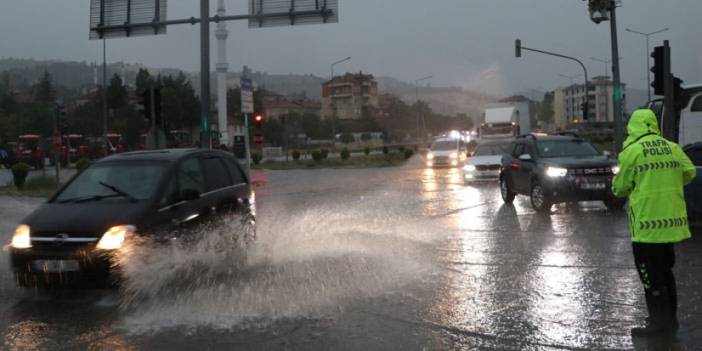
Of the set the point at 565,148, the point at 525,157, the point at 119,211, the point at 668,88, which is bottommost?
the point at 119,211

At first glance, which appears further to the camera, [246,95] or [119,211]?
[246,95]

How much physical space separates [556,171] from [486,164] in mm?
9800

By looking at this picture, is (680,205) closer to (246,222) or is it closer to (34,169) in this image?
(246,222)

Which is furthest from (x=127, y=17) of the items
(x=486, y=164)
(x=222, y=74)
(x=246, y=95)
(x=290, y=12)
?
(x=222, y=74)

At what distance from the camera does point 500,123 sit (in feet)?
127

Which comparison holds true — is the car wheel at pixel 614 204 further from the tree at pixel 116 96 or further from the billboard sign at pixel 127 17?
the tree at pixel 116 96

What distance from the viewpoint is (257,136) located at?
87.7ft

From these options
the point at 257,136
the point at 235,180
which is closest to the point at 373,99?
the point at 257,136

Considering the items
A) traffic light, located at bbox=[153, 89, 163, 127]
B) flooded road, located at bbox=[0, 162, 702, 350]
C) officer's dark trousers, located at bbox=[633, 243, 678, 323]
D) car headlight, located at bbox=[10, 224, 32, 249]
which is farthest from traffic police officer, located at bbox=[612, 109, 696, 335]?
traffic light, located at bbox=[153, 89, 163, 127]

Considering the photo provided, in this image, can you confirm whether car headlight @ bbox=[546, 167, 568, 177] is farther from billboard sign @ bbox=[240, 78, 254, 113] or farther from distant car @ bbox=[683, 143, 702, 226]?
billboard sign @ bbox=[240, 78, 254, 113]

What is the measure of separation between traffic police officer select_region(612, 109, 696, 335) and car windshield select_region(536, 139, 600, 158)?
30.8 ft

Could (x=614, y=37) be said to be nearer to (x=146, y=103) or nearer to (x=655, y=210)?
(x=146, y=103)

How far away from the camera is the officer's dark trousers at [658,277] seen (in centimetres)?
543

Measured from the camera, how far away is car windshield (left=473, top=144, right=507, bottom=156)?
24016mm
